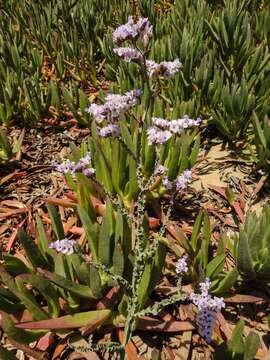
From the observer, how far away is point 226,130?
2.28m

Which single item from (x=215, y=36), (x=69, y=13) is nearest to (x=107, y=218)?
(x=215, y=36)

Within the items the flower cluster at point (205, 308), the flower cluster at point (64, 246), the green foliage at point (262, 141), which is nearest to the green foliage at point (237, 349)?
the flower cluster at point (205, 308)

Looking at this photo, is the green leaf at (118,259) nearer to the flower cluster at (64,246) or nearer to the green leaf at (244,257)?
the flower cluster at (64,246)

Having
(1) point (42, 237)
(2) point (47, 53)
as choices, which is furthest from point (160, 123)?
(2) point (47, 53)

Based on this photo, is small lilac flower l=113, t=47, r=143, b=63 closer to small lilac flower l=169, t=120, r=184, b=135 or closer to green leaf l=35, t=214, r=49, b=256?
small lilac flower l=169, t=120, r=184, b=135

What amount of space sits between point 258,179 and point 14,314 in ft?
4.62

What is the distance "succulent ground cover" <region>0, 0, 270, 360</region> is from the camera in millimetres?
1298

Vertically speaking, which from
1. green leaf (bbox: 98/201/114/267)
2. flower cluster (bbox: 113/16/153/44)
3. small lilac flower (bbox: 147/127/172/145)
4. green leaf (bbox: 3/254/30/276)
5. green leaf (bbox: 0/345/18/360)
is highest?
flower cluster (bbox: 113/16/153/44)

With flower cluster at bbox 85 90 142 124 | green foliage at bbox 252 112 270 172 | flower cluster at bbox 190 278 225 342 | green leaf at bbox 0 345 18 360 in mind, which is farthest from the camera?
green foliage at bbox 252 112 270 172

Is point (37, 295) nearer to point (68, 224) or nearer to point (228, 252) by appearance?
point (68, 224)

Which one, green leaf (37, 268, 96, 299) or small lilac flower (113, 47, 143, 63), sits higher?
small lilac flower (113, 47, 143, 63)

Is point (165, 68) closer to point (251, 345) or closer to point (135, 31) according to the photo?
point (135, 31)

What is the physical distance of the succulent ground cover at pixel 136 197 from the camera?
4.26 feet

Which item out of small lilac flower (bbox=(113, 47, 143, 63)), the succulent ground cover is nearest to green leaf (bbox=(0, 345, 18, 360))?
the succulent ground cover
